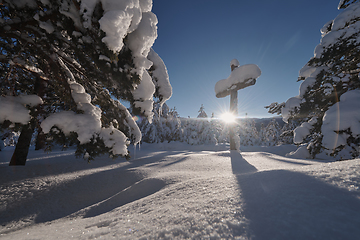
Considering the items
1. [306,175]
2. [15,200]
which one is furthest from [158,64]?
[15,200]

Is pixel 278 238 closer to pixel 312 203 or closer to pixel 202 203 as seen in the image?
pixel 312 203

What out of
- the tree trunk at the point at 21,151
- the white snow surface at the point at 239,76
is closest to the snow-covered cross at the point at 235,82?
the white snow surface at the point at 239,76

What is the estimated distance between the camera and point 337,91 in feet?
12.3

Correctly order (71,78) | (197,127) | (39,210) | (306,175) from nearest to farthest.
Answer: (306,175), (39,210), (71,78), (197,127)

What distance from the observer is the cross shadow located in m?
0.59

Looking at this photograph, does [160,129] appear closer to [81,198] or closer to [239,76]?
[239,76]

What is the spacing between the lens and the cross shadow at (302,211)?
59 centimetres

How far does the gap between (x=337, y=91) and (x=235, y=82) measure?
3.40 meters

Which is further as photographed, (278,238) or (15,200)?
(15,200)

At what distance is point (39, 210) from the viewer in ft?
6.23

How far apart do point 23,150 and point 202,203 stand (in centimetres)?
500

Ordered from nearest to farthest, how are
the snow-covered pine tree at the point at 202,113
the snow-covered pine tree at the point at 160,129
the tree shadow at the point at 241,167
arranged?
the tree shadow at the point at 241,167, the snow-covered pine tree at the point at 160,129, the snow-covered pine tree at the point at 202,113

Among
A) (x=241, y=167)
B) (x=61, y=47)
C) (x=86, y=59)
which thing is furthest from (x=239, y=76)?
(x=61, y=47)

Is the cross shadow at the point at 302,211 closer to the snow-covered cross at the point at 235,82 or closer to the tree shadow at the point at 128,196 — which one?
the tree shadow at the point at 128,196
